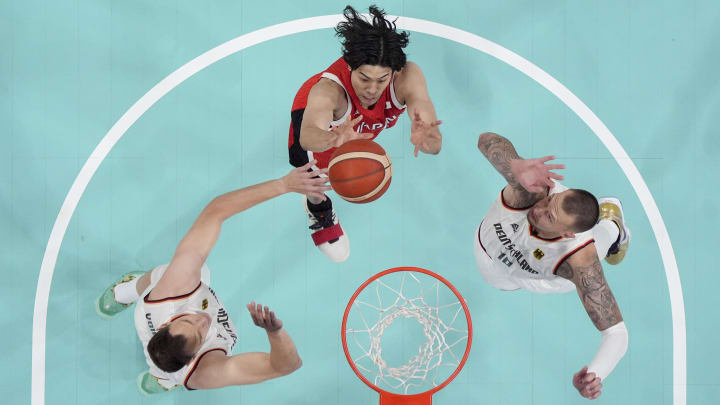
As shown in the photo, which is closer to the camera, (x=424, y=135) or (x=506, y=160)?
(x=424, y=135)

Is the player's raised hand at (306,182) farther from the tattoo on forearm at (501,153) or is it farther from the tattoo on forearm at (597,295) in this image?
the tattoo on forearm at (597,295)

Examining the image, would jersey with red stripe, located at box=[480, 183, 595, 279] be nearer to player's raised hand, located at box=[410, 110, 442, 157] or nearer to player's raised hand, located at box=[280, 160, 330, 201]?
player's raised hand, located at box=[410, 110, 442, 157]

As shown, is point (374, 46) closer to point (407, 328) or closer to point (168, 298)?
point (168, 298)

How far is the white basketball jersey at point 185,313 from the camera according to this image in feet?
11.4

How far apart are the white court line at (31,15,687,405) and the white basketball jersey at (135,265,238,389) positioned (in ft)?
4.42

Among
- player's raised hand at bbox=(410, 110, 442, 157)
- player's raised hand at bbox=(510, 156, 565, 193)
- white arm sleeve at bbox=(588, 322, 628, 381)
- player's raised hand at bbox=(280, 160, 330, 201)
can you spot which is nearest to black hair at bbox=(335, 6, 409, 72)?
player's raised hand at bbox=(410, 110, 442, 157)

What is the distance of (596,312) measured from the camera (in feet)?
11.7

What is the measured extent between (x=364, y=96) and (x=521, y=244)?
147 centimetres

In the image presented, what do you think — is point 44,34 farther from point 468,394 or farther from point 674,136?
point 674,136

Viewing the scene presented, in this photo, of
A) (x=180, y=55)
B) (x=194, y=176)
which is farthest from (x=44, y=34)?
(x=194, y=176)

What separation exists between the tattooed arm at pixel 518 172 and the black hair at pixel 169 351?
231cm

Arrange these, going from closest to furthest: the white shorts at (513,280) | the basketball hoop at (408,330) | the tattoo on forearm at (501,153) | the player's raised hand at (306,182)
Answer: the player's raised hand at (306,182) < the tattoo on forearm at (501,153) < the white shorts at (513,280) < the basketball hoop at (408,330)

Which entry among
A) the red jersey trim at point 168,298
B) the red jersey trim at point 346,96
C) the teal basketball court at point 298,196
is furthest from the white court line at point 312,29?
the red jersey trim at point 168,298

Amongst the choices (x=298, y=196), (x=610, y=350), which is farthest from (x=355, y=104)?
(x=610, y=350)
